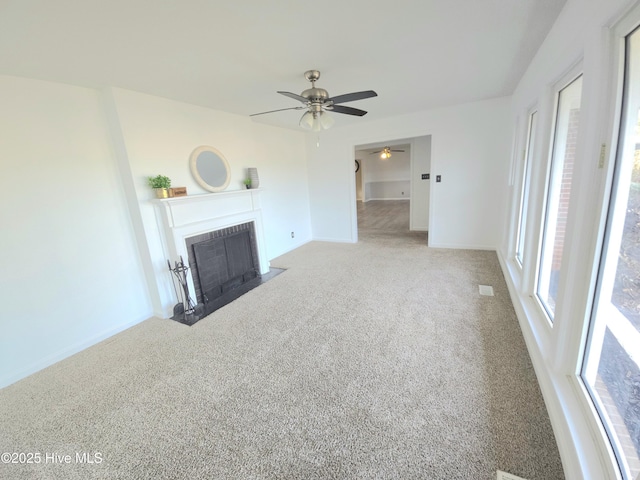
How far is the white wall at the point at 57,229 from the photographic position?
203 cm

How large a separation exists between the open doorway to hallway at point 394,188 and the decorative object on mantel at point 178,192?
355 centimetres

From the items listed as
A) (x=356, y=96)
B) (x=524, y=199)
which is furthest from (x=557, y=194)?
(x=356, y=96)

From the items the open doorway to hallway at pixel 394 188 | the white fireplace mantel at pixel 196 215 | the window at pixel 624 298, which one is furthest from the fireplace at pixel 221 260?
the window at pixel 624 298

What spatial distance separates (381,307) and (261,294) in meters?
1.46

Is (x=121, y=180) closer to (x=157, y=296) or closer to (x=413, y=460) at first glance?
(x=157, y=296)

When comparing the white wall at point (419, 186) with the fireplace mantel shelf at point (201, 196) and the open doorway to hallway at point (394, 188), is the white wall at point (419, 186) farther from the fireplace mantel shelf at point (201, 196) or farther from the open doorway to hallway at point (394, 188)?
the fireplace mantel shelf at point (201, 196)

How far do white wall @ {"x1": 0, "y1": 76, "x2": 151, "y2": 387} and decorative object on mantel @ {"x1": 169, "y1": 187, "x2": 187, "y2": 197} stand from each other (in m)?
0.47

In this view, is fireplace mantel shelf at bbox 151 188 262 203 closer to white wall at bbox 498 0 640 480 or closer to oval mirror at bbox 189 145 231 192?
oval mirror at bbox 189 145 231 192

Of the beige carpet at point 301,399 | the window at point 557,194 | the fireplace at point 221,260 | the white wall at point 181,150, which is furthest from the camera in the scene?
the fireplace at point 221,260

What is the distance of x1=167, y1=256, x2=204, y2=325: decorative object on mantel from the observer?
2820mm

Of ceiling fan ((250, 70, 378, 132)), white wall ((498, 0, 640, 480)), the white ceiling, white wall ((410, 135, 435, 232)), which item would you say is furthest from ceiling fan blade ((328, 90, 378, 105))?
white wall ((410, 135, 435, 232))

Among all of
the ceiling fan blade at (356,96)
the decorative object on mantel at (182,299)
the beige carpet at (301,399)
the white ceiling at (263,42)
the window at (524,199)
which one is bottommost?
the beige carpet at (301,399)

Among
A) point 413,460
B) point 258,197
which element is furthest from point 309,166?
point 413,460

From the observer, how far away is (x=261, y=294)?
10.6 ft
